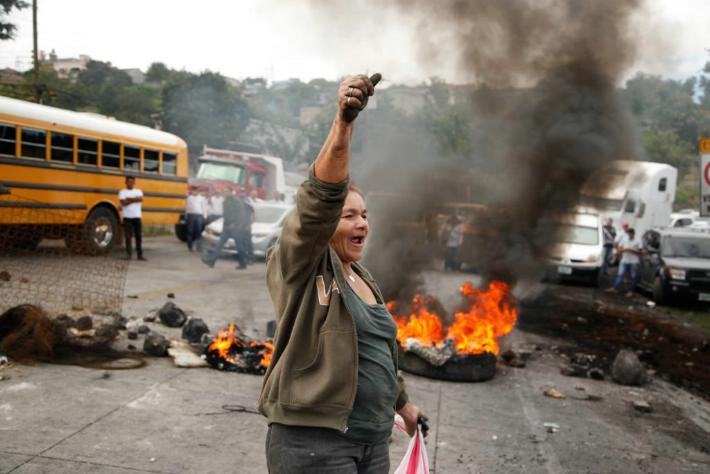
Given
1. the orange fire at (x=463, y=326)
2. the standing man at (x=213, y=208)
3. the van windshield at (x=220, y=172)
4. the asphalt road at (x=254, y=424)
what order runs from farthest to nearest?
the van windshield at (x=220, y=172)
the standing man at (x=213, y=208)
the orange fire at (x=463, y=326)
the asphalt road at (x=254, y=424)

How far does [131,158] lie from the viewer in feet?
45.6

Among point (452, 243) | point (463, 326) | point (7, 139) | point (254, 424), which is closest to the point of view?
point (254, 424)

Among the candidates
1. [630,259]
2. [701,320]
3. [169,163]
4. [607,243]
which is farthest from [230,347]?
[607,243]

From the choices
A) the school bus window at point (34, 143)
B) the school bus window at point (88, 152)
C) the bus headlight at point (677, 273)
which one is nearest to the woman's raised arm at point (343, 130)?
the school bus window at point (34, 143)

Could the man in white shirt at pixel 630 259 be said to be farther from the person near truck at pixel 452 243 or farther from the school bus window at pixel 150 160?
the school bus window at pixel 150 160

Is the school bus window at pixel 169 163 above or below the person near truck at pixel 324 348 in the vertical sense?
above

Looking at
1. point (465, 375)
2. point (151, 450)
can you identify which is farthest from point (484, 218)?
point (151, 450)

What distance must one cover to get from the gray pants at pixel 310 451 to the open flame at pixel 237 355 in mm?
3613

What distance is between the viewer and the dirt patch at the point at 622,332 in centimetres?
762

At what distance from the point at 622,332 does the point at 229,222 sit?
840 centimetres

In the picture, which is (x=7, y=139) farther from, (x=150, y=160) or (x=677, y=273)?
(x=677, y=273)

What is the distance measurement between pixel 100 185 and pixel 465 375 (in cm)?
999

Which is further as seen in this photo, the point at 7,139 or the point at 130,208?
the point at 130,208

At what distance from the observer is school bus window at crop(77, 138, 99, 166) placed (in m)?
12.5
